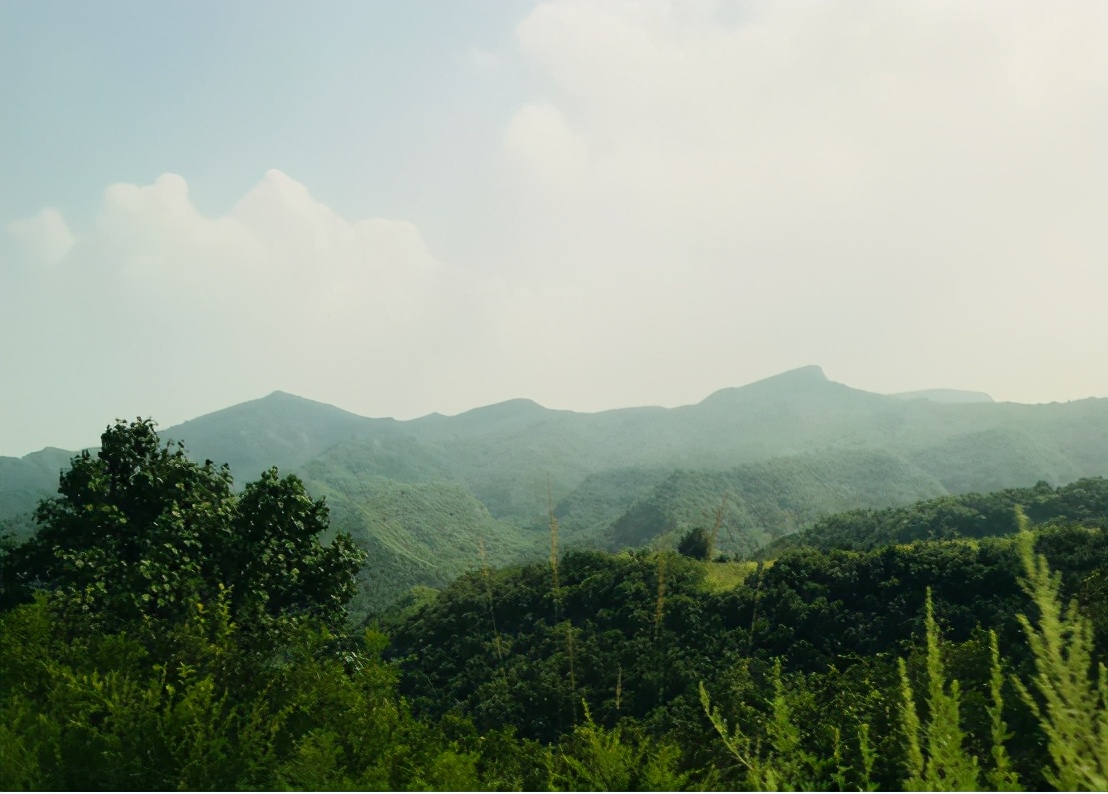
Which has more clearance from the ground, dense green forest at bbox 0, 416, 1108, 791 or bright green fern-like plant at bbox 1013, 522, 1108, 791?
bright green fern-like plant at bbox 1013, 522, 1108, 791

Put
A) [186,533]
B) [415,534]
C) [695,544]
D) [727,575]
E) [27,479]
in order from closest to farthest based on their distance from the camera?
[186,533] < [727,575] < [695,544] < [415,534] < [27,479]

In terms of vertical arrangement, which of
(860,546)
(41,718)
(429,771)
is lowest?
(860,546)

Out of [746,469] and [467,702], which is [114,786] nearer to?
[467,702]

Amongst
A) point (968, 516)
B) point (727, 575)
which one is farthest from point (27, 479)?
point (968, 516)

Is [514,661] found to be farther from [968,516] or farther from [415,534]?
[415,534]

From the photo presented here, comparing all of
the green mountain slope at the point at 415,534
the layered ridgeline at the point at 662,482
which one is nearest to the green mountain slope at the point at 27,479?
the layered ridgeline at the point at 662,482

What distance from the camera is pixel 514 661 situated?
27.0m

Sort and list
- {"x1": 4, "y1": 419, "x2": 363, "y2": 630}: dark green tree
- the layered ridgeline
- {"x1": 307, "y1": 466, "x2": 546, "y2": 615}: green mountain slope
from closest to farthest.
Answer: {"x1": 4, "y1": 419, "x2": 363, "y2": 630}: dark green tree < {"x1": 307, "y1": 466, "x2": 546, "y2": 615}: green mountain slope < the layered ridgeline

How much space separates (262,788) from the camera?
406cm

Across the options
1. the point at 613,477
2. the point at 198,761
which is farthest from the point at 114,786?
the point at 613,477

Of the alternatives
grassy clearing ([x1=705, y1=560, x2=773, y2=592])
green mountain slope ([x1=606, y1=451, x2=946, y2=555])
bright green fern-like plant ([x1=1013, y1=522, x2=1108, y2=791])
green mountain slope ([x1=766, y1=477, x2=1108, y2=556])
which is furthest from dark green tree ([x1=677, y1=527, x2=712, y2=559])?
bright green fern-like plant ([x1=1013, y1=522, x2=1108, y2=791])

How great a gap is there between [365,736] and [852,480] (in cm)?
12391

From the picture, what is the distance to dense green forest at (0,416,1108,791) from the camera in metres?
3.89

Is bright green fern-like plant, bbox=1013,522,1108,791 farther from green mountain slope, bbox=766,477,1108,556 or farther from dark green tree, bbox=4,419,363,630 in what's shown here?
green mountain slope, bbox=766,477,1108,556
